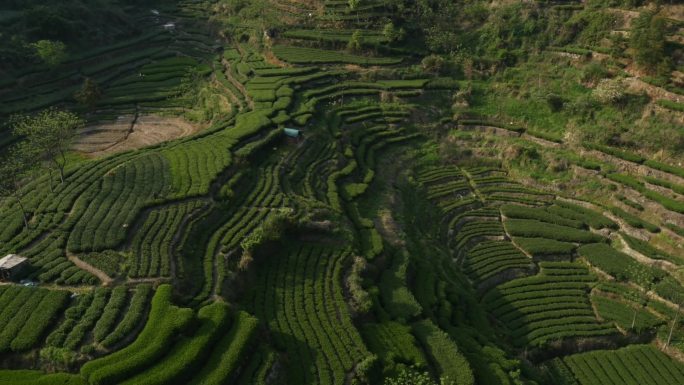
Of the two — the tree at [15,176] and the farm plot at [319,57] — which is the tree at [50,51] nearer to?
the tree at [15,176]

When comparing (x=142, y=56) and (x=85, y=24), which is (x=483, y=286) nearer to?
(x=142, y=56)

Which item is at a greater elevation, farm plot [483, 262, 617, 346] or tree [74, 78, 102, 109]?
tree [74, 78, 102, 109]

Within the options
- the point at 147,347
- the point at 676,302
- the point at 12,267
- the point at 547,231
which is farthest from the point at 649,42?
the point at 12,267

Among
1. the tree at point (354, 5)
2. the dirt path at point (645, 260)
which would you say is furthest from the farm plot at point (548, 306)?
the tree at point (354, 5)

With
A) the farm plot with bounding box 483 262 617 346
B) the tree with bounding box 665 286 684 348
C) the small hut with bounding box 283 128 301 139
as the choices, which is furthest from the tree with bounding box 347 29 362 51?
the tree with bounding box 665 286 684 348

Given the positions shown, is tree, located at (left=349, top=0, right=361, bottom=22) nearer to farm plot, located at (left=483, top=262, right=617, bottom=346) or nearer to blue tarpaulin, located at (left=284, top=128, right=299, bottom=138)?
blue tarpaulin, located at (left=284, top=128, right=299, bottom=138)
